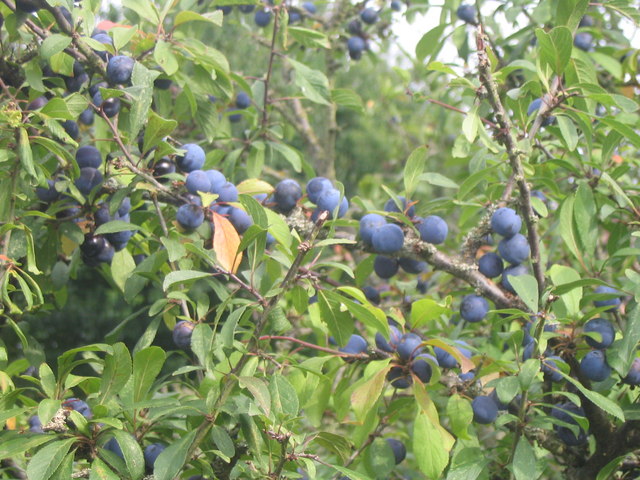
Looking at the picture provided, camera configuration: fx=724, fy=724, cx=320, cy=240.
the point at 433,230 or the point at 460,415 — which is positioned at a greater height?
the point at 433,230

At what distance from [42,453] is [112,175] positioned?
0.53 metres

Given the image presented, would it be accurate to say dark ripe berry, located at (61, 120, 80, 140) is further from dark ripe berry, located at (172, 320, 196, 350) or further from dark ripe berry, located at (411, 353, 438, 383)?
dark ripe berry, located at (411, 353, 438, 383)

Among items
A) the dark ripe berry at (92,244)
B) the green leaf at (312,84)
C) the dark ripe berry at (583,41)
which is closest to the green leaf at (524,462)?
the dark ripe berry at (92,244)

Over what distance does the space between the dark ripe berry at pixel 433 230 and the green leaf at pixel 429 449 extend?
387 mm

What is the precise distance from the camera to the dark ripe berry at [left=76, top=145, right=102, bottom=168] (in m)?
1.45

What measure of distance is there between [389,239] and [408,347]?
22cm

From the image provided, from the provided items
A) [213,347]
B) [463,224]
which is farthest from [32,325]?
[213,347]

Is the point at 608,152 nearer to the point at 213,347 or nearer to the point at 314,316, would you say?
the point at 314,316

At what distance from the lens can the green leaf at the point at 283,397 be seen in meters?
1.05

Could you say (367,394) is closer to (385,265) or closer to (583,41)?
(385,265)

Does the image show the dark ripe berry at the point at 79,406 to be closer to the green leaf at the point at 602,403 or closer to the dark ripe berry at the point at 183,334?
the dark ripe berry at the point at 183,334

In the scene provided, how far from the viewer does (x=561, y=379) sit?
135 cm

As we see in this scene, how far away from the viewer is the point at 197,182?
52.9 inches

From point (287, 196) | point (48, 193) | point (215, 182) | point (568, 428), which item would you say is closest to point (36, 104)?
point (48, 193)
